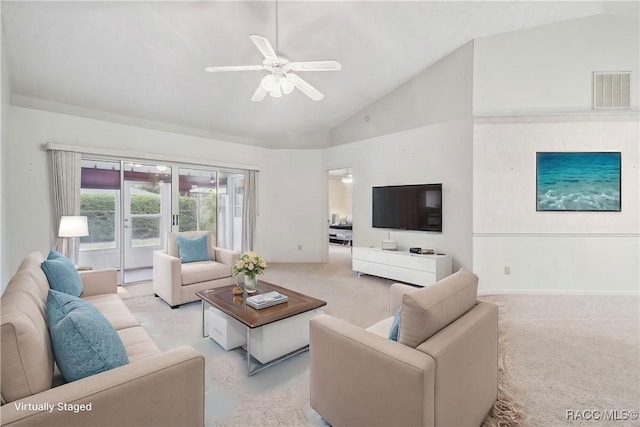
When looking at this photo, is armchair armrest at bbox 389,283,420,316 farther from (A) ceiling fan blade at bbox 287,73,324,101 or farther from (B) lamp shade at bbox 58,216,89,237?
(B) lamp shade at bbox 58,216,89,237

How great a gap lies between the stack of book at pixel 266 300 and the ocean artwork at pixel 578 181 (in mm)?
3883

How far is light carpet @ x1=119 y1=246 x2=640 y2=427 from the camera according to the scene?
1765 mm

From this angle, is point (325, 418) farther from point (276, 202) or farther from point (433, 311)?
point (276, 202)

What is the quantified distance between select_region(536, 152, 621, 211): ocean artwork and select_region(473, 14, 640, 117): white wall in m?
0.67

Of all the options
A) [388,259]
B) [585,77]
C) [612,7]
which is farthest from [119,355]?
[612,7]

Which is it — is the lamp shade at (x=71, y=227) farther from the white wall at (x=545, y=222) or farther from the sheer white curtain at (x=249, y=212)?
the white wall at (x=545, y=222)

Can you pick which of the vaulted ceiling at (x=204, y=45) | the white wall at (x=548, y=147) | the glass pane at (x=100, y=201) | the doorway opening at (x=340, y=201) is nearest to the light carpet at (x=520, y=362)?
the white wall at (x=548, y=147)

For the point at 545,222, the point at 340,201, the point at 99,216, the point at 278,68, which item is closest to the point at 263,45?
the point at 278,68

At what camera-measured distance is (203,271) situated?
12.1 feet

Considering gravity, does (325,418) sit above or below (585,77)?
below

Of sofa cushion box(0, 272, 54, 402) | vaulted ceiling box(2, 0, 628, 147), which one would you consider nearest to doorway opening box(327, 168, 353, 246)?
vaulted ceiling box(2, 0, 628, 147)

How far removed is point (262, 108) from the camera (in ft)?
17.0

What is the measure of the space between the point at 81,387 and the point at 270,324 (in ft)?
4.27

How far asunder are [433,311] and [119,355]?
4.79 feet
